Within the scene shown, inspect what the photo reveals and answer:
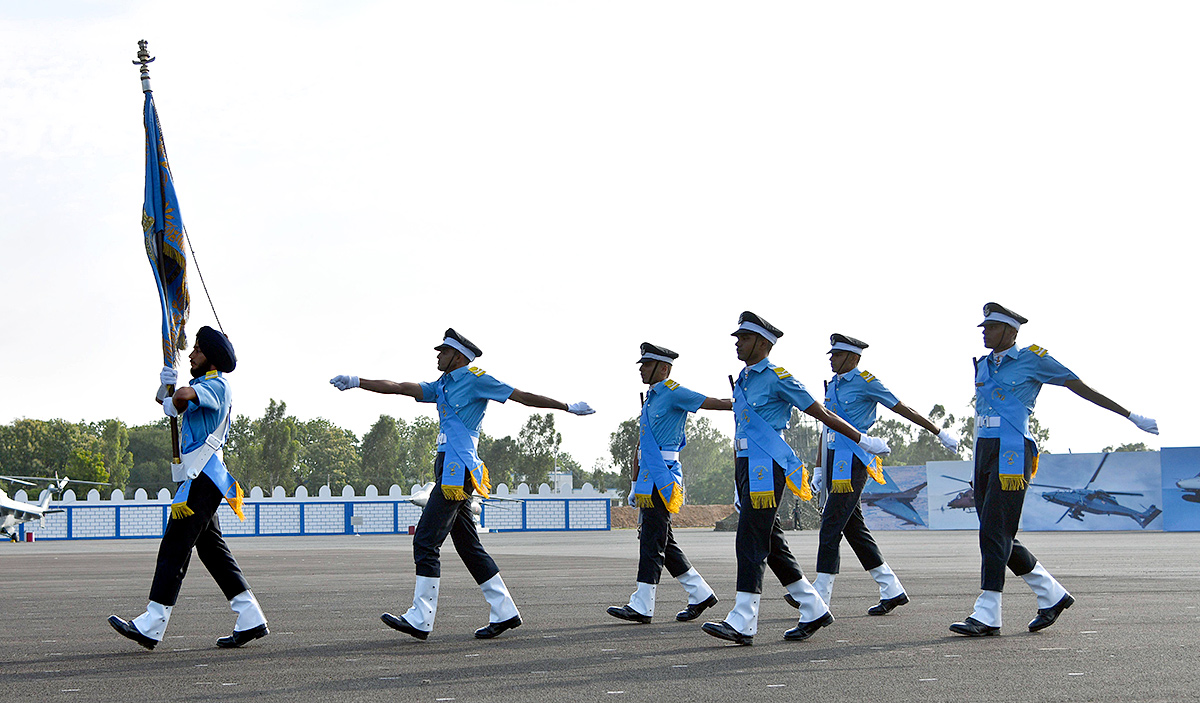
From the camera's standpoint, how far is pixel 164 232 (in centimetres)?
958

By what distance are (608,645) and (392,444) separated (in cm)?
8617

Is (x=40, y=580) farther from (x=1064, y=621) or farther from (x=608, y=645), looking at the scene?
(x=1064, y=621)


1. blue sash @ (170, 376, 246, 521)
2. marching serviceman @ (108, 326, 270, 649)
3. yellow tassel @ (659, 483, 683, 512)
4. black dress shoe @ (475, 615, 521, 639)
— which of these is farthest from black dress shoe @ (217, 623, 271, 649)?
yellow tassel @ (659, 483, 683, 512)

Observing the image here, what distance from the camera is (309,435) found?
351ft

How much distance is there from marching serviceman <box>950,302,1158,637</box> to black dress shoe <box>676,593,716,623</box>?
1988 millimetres

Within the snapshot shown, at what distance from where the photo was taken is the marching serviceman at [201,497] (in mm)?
7336

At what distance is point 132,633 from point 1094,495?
4046cm

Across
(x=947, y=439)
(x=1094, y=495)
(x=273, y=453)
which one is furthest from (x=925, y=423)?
(x=273, y=453)

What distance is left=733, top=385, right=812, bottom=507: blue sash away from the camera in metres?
7.64

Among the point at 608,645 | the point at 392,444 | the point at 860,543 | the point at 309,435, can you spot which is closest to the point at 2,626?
the point at 608,645

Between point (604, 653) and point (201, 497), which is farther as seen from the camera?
point (201, 497)

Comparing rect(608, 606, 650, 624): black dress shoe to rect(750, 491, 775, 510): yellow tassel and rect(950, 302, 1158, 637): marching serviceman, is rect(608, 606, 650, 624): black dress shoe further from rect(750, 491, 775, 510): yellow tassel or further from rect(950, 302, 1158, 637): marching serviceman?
rect(950, 302, 1158, 637): marching serviceman

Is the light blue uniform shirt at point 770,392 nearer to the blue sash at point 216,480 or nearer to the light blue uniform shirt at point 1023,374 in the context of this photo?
the light blue uniform shirt at point 1023,374

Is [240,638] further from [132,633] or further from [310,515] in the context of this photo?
[310,515]
